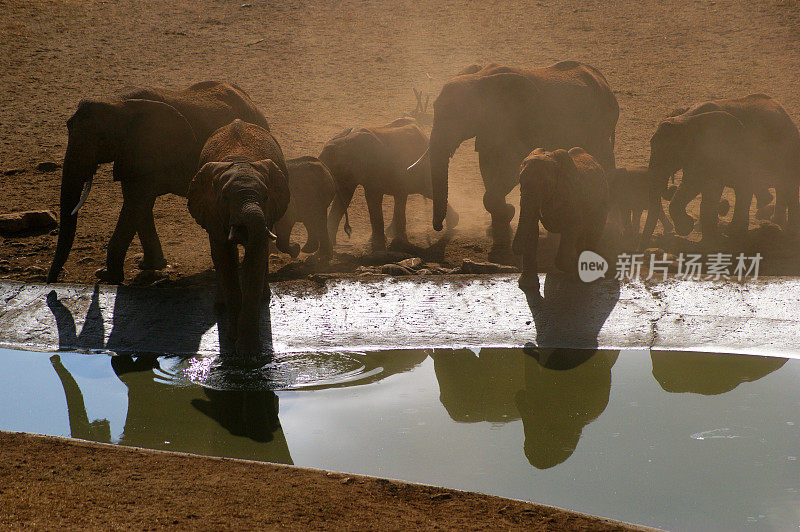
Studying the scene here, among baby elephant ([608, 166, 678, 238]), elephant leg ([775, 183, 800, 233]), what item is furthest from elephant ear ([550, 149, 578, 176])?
elephant leg ([775, 183, 800, 233])

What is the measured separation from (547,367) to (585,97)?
4.95m

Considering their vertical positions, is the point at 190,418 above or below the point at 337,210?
below

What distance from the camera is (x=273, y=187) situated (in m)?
7.77

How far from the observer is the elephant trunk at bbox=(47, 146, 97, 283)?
9.12m

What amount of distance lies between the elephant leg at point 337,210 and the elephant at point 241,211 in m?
2.58

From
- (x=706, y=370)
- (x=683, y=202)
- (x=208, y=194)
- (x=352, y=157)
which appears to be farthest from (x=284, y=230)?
(x=683, y=202)

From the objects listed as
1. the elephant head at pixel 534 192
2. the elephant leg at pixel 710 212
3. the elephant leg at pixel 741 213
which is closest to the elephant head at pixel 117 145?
the elephant head at pixel 534 192

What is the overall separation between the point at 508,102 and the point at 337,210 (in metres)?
2.35

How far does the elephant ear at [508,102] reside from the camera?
425 inches

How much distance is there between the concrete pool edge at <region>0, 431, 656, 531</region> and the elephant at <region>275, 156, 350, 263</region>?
4.32 meters

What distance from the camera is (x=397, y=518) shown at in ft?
16.6

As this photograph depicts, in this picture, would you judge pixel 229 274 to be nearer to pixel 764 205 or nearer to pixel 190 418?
pixel 190 418

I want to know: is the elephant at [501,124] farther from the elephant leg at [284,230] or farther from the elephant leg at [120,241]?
the elephant leg at [120,241]

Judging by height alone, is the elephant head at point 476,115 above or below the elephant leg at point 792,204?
above
